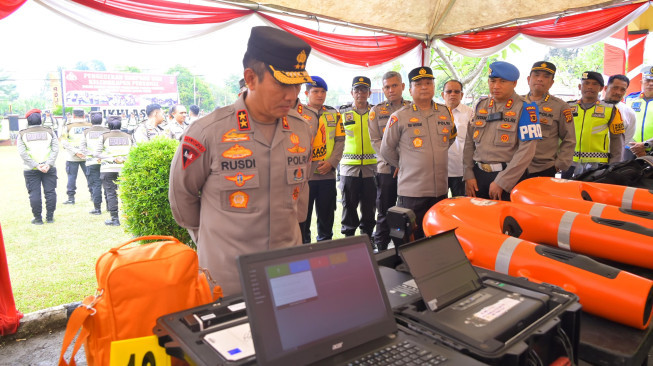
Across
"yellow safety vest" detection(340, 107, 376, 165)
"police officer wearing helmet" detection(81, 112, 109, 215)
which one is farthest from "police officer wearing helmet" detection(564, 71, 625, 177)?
"police officer wearing helmet" detection(81, 112, 109, 215)

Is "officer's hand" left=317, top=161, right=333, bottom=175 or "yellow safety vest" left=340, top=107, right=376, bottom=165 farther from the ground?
"yellow safety vest" left=340, top=107, right=376, bottom=165

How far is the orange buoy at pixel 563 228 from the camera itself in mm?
1654

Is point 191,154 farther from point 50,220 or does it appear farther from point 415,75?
point 50,220

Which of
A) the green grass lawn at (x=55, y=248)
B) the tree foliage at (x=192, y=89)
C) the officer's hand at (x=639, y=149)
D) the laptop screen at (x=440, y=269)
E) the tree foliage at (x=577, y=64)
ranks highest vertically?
the tree foliage at (x=577, y=64)

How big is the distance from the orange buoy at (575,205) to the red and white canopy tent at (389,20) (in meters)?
2.63

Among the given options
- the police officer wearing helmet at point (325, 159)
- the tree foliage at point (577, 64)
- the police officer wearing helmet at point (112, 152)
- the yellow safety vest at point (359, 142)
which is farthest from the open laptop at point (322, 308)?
the tree foliage at point (577, 64)

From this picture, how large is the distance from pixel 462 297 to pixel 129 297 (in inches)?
35.9

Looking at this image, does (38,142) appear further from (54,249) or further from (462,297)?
(462,297)

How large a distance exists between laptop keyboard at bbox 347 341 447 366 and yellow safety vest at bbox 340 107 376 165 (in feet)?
12.7

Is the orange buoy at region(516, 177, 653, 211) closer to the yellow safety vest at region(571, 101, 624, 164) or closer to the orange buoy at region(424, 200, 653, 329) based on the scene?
the orange buoy at region(424, 200, 653, 329)

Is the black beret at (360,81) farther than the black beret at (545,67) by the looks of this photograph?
Yes

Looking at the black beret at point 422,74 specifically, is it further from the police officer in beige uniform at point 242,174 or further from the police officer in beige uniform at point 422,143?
the police officer in beige uniform at point 242,174

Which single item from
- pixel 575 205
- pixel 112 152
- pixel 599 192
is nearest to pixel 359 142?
pixel 599 192

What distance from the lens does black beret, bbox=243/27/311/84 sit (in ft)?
4.76
